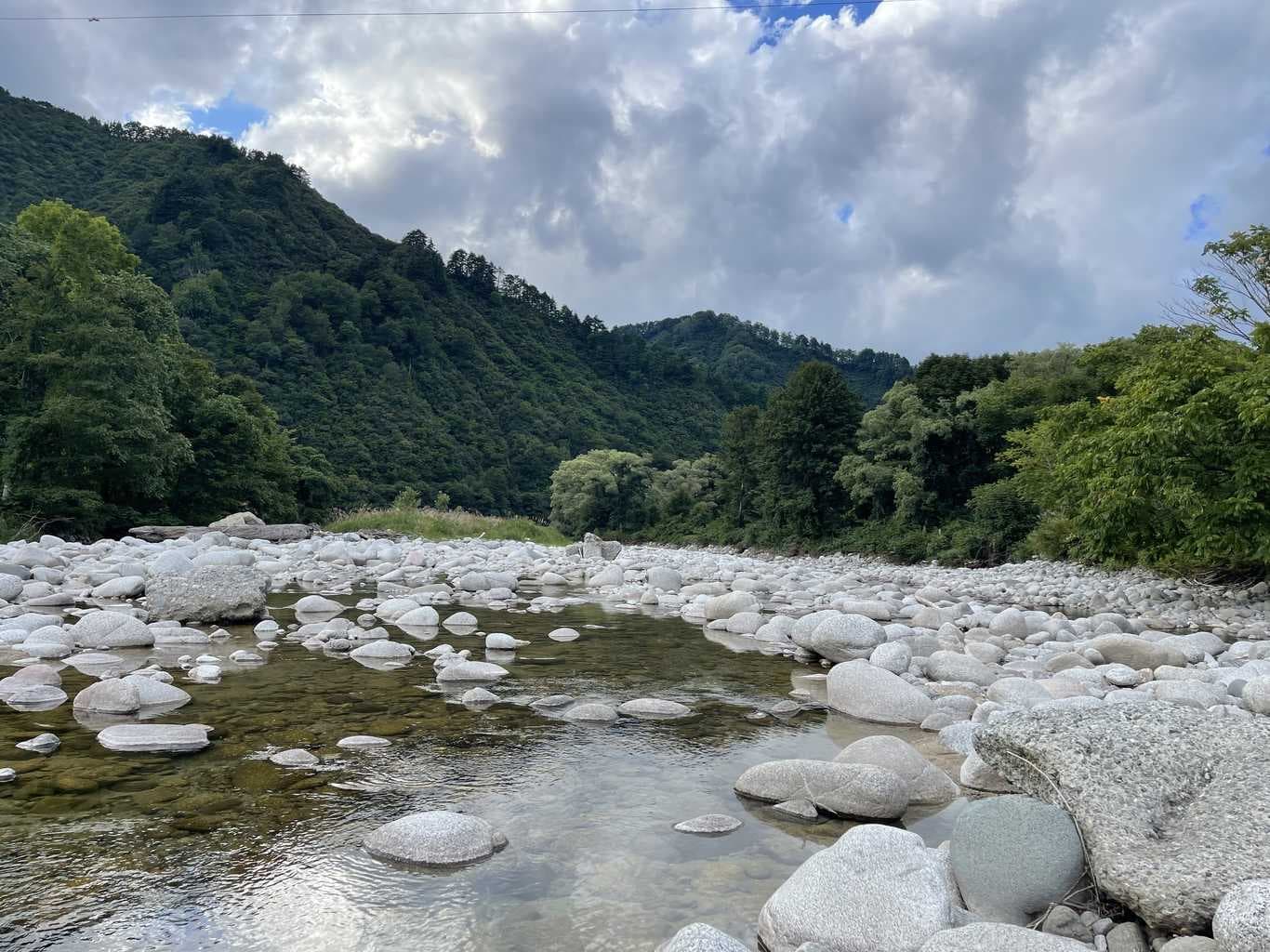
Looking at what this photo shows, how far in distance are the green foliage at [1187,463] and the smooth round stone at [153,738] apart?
Answer: 1418 centimetres

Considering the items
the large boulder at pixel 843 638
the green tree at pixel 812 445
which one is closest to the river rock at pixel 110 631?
the large boulder at pixel 843 638

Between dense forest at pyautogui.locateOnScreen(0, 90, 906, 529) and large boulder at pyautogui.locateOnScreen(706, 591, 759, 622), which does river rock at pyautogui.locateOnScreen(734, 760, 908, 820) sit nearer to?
large boulder at pyautogui.locateOnScreen(706, 591, 759, 622)

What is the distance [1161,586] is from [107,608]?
19589 millimetres

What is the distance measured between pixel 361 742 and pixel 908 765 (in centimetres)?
336

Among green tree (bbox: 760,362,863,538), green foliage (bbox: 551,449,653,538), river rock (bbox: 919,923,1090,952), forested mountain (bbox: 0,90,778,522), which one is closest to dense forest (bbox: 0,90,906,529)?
forested mountain (bbox: 0,90,778,522)

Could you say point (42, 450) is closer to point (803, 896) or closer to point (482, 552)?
point (482, 552)

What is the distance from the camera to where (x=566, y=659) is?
322 inches

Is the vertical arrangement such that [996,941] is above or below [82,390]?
below

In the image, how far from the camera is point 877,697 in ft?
20.5

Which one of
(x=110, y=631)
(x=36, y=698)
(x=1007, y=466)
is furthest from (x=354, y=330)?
(x=36, y=698)

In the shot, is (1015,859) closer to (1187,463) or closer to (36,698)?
(36,698)

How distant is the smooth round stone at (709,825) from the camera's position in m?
3.87

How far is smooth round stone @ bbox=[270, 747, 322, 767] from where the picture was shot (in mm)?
4539

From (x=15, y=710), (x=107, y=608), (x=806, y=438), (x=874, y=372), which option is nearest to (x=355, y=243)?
(x=806, y=438)
